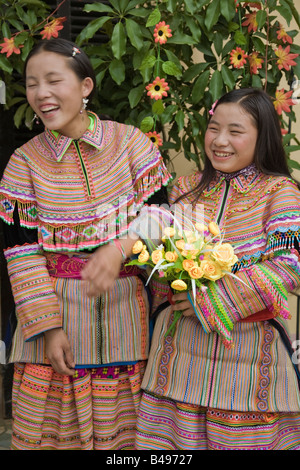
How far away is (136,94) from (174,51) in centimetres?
32

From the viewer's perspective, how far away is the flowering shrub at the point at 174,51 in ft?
7.70

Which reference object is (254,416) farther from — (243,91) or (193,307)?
(243,91)

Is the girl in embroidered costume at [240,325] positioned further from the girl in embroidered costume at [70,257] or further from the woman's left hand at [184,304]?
the girl in embroidered costume at [70,257]

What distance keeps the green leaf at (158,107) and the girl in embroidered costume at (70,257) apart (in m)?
0.40

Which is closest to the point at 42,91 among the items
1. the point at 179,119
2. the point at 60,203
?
the point at 60,203

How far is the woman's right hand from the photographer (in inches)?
73.6

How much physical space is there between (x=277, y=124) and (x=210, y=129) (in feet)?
0.76

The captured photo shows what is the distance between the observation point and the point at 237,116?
186 cm

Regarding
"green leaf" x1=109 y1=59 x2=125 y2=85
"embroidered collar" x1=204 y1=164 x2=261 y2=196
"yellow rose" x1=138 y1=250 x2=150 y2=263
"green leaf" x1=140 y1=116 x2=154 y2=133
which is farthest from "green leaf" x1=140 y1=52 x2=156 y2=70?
"yellow rose" x1=138 y1=250 x2=150 y2=263

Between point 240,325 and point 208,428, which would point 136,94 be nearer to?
point 240,325

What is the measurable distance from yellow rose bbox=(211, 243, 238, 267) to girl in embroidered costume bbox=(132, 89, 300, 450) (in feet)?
0.23

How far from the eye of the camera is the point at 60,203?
6.19 feet

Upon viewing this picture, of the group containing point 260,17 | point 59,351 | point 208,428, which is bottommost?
point 208,428
